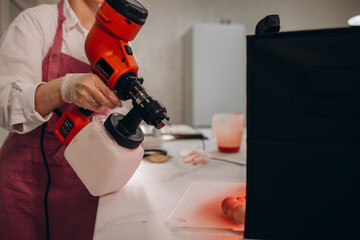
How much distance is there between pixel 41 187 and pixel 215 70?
2.97 meters

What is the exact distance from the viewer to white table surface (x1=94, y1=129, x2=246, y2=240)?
1.60ft

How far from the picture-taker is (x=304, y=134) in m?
0.39

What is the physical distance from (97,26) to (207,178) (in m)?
0.55

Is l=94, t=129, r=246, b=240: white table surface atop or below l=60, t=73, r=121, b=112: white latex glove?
below

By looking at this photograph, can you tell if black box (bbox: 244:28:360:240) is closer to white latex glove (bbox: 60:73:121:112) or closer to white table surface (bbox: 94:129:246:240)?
white table surface (bbox: 94:129:246:240)

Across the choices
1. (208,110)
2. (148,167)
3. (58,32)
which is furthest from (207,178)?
(208,110)

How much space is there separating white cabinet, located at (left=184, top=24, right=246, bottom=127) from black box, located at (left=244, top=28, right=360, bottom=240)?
315cm

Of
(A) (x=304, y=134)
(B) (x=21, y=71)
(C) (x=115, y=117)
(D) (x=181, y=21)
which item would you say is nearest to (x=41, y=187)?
(B) (x=21, y=71)

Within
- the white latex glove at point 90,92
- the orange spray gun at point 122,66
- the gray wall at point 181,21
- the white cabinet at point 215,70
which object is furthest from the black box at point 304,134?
the gray wall at point 181,21

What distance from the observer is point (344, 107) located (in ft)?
1.24

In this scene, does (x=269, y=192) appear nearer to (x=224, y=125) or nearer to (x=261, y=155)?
(x=261, y=155)

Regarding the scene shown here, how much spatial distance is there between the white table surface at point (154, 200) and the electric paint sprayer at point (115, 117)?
0.06m

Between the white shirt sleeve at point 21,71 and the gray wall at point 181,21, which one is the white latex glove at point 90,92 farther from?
the gray wall at point 181,21

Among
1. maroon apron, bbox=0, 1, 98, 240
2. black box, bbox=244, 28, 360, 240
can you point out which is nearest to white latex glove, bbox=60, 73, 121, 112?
maroon apron, bbox=0, 1, 98, 240
